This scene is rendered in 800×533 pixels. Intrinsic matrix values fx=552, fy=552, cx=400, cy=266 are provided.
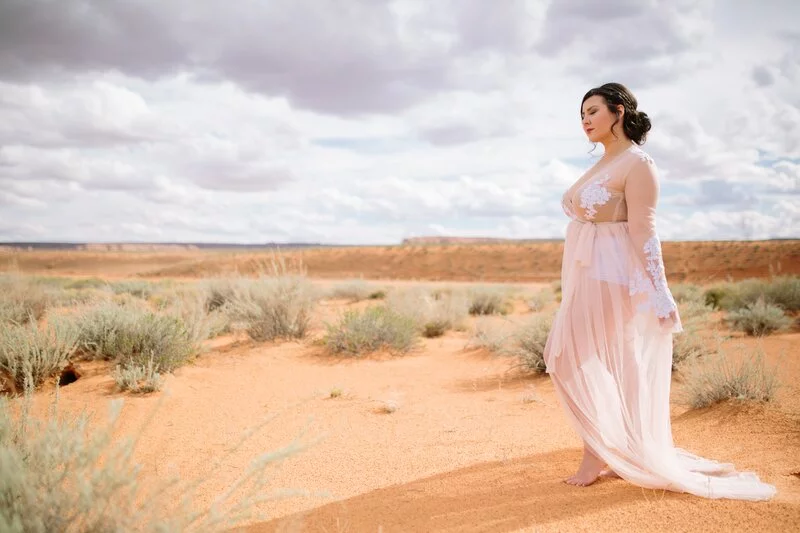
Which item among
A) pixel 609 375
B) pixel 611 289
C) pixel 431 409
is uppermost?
pixel 611 289

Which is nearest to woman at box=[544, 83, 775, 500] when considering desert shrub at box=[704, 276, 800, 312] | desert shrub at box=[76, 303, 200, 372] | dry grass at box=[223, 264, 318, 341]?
desert shrub at box=[76, 303, 200, 372]

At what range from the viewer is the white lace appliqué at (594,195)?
316 cm

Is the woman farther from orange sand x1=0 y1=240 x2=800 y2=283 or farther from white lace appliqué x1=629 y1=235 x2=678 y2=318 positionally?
orange sand x1=0 y1=240 x2=800 y2=283

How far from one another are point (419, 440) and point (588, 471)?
1.53m

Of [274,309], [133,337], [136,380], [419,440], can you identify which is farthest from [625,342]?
[274,309]

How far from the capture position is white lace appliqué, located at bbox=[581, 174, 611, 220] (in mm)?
3162

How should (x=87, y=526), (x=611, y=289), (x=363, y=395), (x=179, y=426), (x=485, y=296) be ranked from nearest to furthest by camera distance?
1. (x=87, y=526)
2. (x=611, y=289)
3. (x=179, y=426)
4. (x=363, y=395)
5. (x=485, y=296)

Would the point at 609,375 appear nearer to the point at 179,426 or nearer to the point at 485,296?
the point at 179,426

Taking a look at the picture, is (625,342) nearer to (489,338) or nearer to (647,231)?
(647,231)

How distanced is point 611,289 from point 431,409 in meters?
2.81

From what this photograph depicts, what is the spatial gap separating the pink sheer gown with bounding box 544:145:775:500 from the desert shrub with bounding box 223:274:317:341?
→ 20.6 ft

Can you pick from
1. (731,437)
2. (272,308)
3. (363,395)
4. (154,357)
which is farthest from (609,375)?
(272,308)

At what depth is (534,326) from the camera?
7250 mm

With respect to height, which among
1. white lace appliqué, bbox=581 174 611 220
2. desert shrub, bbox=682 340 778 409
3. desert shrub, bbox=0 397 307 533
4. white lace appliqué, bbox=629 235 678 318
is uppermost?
white lace appliqué, bbox=581 174 611 220
